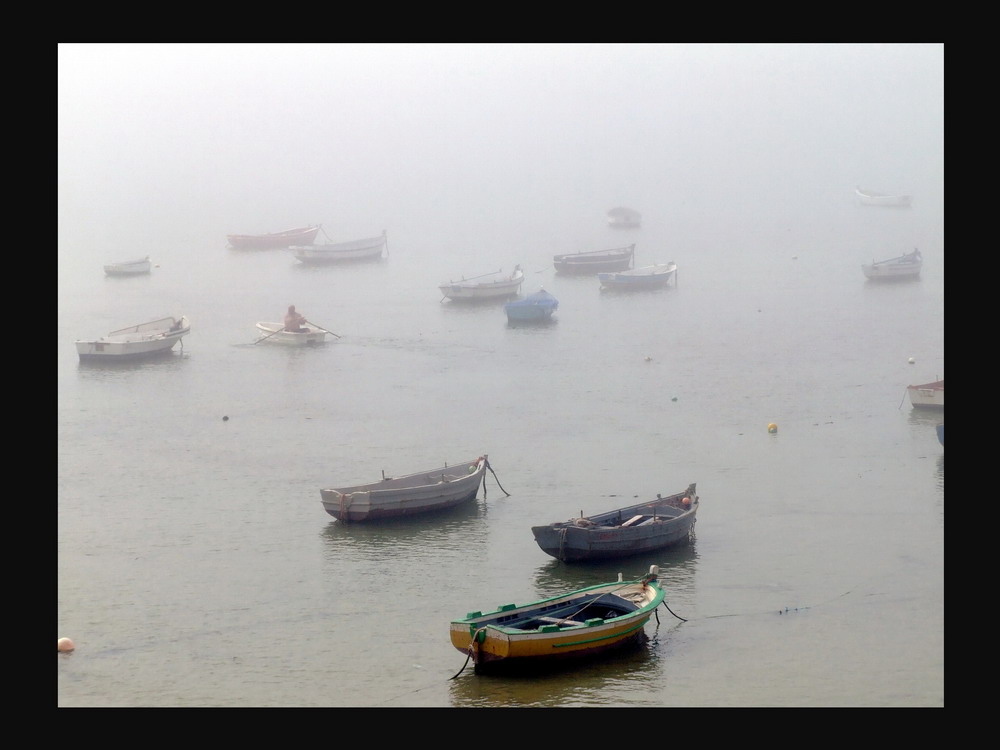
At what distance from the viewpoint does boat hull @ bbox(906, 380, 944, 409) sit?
32.3 m

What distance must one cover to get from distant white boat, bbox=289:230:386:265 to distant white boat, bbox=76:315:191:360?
22.8 m

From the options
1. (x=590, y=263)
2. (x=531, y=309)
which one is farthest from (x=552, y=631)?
(x=590, y=263)

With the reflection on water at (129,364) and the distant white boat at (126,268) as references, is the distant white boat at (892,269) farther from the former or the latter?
the distant white boat at (126,268)

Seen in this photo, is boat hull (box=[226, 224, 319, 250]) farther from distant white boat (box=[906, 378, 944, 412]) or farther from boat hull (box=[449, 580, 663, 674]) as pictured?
boat hull (box=[449, 580, 663, 674])

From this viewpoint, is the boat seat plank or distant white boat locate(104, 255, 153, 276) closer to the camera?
the boat seat plank

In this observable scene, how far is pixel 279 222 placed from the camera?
9369 centimetres

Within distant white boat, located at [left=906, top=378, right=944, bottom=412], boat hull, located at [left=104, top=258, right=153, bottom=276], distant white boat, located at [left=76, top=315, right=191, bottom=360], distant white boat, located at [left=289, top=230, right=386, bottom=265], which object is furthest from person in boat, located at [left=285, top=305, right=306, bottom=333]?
boat hull, located at [left=104, top=258, right=153, bottom=276]

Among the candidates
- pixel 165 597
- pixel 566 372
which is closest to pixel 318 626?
pixel 165 597

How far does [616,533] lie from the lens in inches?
836

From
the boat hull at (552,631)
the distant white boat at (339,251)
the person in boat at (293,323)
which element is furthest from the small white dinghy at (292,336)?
the boat hull at (552,631)

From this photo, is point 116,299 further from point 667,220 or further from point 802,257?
point 667,220

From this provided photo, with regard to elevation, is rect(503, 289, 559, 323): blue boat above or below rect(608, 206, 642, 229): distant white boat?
below

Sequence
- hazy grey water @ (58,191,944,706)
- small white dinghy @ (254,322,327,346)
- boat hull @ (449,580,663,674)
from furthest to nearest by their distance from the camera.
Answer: small white dinghy @ (254,322,327,346), hazy grey water @ (58,191,944,706), boat hull @ (449,580,663,674)

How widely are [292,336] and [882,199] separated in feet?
217
